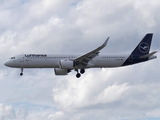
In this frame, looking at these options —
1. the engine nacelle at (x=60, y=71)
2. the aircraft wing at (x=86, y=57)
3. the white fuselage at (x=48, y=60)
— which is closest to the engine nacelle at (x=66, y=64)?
the aircraft wing at (x=86, y=57)

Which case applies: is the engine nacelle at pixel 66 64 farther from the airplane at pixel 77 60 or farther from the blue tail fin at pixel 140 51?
the blue tail fin at pixel 140 51

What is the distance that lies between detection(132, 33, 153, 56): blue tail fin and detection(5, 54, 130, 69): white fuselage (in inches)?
210

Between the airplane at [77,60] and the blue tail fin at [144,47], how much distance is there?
0.93 ft

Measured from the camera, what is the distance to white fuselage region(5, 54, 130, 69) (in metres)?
82.2

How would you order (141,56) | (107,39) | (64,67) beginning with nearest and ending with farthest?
1. (107,39)
2. (64,67)
3. (141,56)

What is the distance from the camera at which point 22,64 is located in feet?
270

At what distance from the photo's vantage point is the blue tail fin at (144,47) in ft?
288

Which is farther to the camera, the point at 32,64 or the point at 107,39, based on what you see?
the point at 32,64

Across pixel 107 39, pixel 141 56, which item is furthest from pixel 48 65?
pixel 141 56

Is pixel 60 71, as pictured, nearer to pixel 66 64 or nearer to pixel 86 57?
pixel 66 64

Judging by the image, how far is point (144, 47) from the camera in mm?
89062

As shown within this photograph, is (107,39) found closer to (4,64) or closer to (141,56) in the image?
(141,56)

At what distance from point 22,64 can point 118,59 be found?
19299mm

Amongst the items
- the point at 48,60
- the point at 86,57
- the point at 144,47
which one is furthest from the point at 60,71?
the point at 144,47
